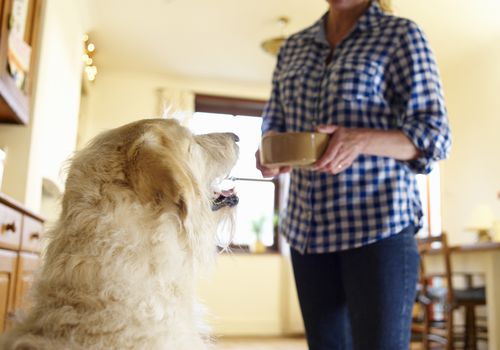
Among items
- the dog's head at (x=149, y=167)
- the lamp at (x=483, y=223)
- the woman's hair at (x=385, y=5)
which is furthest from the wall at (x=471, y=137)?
the dog's head at (x=149, y=167)

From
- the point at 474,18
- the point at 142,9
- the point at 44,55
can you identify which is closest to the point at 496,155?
the point at 474,18

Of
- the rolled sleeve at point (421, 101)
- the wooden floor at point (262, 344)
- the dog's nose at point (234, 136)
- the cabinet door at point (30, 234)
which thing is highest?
the rolled sleeve at point (421, 101)

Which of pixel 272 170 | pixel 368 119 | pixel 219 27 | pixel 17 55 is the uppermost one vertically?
pixel 219 27

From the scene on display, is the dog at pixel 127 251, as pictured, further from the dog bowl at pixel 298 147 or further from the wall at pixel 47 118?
the wall at pixel 47 118

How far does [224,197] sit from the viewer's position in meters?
1.24

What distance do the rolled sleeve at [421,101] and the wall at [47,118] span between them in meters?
1.51

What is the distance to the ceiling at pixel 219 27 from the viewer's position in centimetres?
480

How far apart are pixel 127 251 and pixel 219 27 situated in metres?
4.60

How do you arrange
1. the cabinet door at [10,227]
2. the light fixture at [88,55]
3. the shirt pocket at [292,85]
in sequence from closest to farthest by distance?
the shirt pocket at [292,85] → the cabinet door at [10,227] → the light fixture at [88,55]

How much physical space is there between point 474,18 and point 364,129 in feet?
14.2

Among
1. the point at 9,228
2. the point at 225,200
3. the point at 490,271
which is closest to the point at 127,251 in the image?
the point at 225,200

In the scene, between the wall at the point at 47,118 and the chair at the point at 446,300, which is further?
the chair at the point at 446,300

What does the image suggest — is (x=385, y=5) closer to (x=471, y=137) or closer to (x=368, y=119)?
(x=368, y=119)

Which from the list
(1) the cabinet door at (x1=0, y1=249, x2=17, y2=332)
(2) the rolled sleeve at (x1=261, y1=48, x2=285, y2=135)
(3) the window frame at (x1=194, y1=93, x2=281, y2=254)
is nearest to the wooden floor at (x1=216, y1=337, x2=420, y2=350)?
(3) the window frame at (x1=194, y1=93, x2=281, y2=254)
